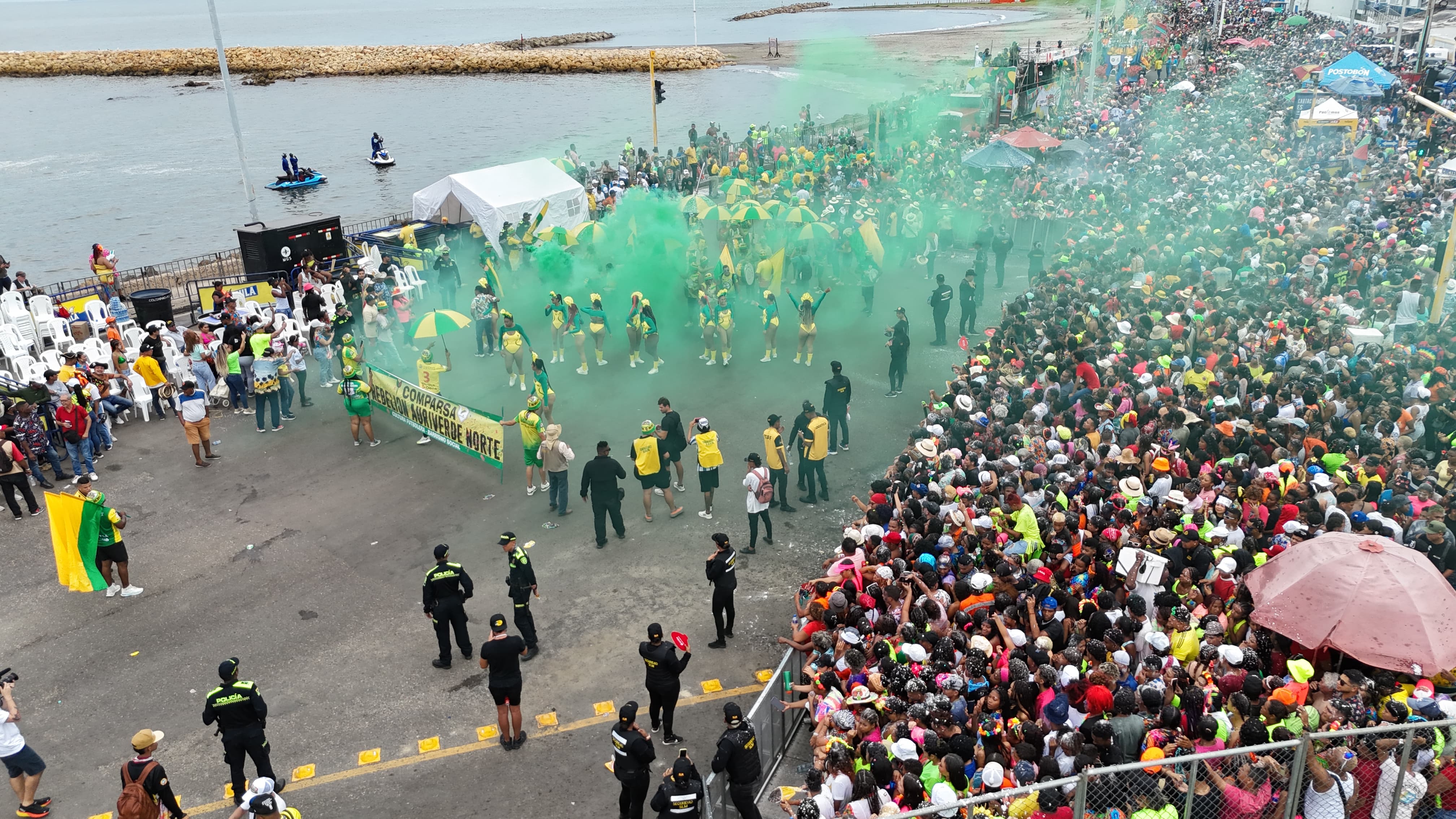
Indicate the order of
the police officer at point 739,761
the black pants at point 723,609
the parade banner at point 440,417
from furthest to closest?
the parade banner at point 440,417
the black pants at point 723,609
the police officer at point 739,761

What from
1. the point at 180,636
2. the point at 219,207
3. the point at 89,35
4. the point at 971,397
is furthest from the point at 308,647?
the point at 89,35

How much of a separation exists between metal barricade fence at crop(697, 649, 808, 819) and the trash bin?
50.8 feet

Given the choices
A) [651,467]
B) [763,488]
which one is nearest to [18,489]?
[651,467]

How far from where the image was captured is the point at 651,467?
40.2 ft

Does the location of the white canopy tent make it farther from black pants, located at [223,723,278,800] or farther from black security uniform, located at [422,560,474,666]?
black pants, located at [223,723,278,800]

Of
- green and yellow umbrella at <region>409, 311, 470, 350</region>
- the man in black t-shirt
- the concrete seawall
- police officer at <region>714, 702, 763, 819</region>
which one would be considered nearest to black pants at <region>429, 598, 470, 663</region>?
the man in black t-shirt

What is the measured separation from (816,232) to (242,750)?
14337mm

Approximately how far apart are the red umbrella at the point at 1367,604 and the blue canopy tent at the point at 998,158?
17283mm

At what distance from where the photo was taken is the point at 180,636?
10.5 m

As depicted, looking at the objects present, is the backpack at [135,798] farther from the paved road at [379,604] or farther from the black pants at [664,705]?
the black pants at [664,705]

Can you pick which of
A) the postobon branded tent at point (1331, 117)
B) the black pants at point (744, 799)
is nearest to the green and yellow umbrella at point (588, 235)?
the black pants at point (744, 799)

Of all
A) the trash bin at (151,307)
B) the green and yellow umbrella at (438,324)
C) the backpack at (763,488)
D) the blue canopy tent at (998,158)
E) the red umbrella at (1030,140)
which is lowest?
the backpack at (763,488)

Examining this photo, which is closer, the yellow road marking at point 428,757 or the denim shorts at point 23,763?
the denim shorts at point 23,763

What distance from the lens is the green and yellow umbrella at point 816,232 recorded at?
19.6 m
